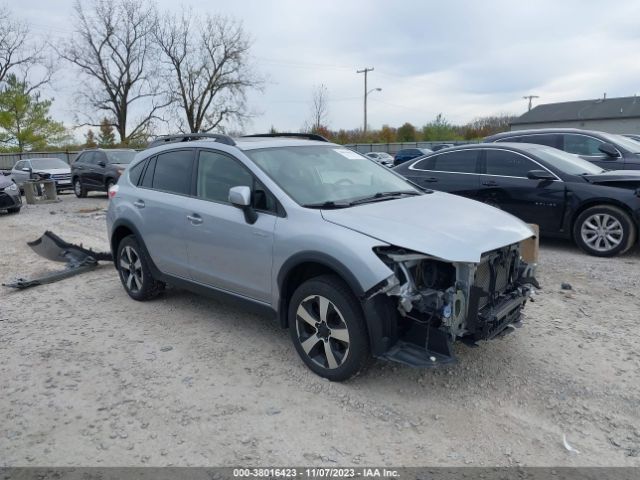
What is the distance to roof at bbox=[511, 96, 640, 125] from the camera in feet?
176

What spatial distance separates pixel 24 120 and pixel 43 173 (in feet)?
91.1

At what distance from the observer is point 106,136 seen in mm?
49000

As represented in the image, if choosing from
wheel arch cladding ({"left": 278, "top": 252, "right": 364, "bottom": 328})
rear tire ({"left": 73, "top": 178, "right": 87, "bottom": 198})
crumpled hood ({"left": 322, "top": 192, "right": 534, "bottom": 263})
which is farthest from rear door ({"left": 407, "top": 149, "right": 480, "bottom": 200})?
rear tire ({"left": 73, "top": 178, "right": 87, "bottom": 198})

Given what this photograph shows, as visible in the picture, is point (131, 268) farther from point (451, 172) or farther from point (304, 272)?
point (451, 172)

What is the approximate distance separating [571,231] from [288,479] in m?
6.04

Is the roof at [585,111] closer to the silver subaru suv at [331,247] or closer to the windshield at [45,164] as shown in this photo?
the windshield at [45,164]

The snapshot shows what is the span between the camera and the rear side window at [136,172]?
18.0 ft

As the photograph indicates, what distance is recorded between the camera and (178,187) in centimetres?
488

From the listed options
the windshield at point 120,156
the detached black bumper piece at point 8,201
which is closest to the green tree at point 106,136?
the windshield at point 120,156

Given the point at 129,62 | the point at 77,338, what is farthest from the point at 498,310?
the point at 129,62

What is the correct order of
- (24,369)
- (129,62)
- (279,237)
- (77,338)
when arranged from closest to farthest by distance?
(279,237) → (24,369) → (77,338) → (129,62)

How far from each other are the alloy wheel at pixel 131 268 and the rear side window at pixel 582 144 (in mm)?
7796

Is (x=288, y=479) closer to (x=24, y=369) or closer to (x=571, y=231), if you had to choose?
(x=24, y=369)

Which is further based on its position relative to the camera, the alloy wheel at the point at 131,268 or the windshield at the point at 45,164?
the windshield at the point at 45,164
